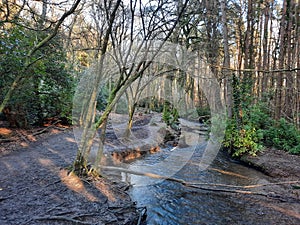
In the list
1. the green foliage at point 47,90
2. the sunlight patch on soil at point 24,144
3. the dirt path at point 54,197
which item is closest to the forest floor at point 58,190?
the dirt path at point 54,197

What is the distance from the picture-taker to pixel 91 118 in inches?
164

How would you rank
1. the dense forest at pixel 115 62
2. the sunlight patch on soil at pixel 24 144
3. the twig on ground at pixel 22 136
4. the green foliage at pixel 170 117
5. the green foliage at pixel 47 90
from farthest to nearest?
the green foliage at pixel 170 117, the twig on ground at pixel 22 136, the sunlight patch on soil at pixel 24 144, the green foliage at pixel 47 90, the dense forest at pixel 115 62

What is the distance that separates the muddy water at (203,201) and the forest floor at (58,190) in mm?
403

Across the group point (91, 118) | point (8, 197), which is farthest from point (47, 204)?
point (91, 118)

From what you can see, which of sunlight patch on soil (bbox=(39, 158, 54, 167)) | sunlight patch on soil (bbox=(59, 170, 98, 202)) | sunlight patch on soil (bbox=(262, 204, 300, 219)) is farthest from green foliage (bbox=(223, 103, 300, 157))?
sunlight patch on soil (bbox=(39, 158, 54, 167))

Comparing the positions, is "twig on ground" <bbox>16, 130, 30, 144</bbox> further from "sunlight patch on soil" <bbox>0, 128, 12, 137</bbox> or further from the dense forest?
the dense forest

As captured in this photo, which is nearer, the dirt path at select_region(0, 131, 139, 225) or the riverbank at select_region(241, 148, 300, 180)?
the dirt path at select_region(0, 131, 139, 225)

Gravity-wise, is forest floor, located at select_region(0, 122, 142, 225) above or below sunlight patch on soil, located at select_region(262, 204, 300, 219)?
above

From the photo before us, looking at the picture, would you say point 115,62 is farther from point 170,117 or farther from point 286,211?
point 170,117

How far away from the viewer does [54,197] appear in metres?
3.23

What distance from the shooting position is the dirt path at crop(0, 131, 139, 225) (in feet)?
8.94

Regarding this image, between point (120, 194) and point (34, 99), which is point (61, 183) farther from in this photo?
point (34, 99)

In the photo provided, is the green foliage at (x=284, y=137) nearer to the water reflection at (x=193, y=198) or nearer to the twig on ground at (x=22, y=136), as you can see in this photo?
the water reflection at (x=193, y=198)

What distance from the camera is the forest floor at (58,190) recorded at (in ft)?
9.12
